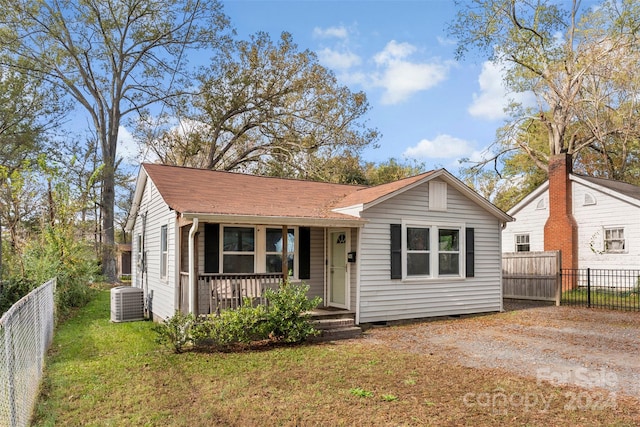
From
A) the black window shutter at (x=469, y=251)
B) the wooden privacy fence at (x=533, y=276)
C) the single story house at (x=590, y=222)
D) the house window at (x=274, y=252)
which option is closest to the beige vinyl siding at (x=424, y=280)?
the black window shutter at (x=469, y=251)

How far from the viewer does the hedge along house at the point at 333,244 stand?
9086mm

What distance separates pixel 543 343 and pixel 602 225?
11.6 meters

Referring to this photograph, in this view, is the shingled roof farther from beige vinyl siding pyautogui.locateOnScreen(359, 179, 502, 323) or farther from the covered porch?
beige vinyl siding pyautogui.locateOnScreen(359, 179, 502, 323)

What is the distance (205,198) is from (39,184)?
56.8ft

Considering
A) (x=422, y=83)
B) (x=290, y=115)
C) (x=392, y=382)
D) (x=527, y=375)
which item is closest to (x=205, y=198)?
(x=392, y=382)

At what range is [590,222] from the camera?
58.7 feet

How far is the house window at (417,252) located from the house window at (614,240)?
420 inches

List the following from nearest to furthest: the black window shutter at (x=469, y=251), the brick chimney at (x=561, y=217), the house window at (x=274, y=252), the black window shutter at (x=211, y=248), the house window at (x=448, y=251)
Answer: the black window shutter at (x=211, y=248), the house window at (x=274, y=252), the house window at (x=448, y=251), the black window shutter at (x=469, y=251), the brick chimney at (x=561, y=217)

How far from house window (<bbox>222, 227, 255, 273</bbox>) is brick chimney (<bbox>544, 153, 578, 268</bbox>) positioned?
535 inches

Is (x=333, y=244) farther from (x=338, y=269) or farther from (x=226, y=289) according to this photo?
(x=226, y=289)

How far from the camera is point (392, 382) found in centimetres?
577

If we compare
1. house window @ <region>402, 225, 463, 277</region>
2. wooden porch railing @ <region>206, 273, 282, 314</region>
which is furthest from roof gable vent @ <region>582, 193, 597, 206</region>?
wooden porch railing @ <region>206, 273, 282, 314</region>

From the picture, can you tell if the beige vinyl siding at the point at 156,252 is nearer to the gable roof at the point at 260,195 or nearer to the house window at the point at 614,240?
the gable roof at the point at 260,195

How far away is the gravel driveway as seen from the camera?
20.6ft
